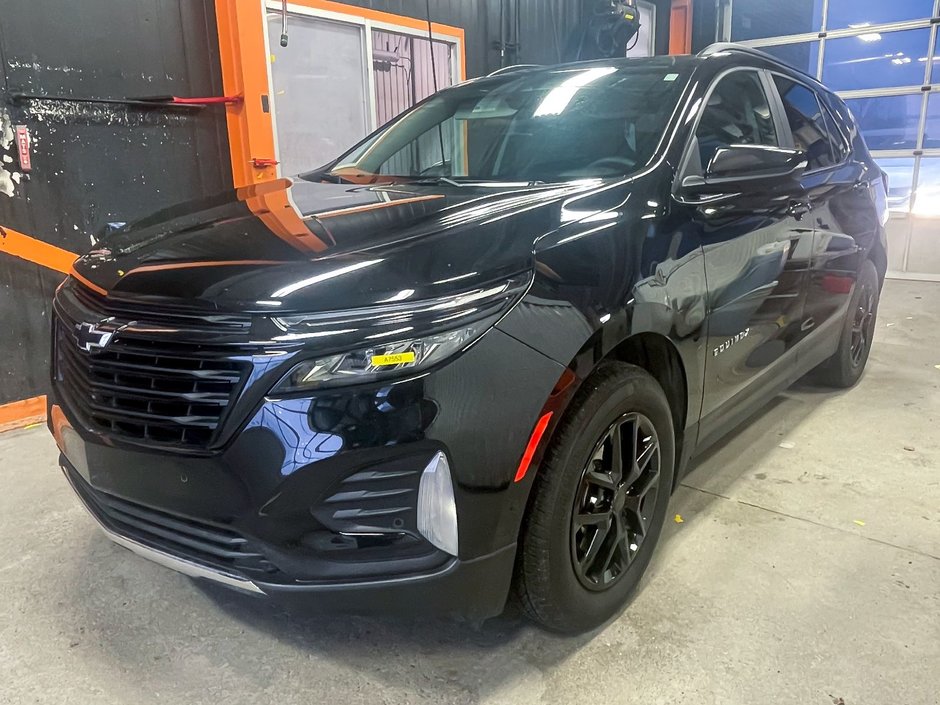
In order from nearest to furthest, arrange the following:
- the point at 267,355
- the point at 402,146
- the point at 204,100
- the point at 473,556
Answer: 1. the point at 267,355
2. the point at 473,556
3. the point at 402,146
4. the point at 204,100

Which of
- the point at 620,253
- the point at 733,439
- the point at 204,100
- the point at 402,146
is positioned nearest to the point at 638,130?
the point at 620,253

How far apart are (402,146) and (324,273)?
1.48 metres

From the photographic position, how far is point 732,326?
2.20 m

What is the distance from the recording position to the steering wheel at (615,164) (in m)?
1.99

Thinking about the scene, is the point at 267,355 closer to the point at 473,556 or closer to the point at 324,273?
the point at 324,273

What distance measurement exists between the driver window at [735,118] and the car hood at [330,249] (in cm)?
53

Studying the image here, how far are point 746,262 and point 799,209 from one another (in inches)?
21.4

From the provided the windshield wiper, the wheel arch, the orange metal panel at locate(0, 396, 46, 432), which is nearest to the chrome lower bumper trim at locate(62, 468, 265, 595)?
the wheel arch

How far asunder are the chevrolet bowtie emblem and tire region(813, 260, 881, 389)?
311 cm

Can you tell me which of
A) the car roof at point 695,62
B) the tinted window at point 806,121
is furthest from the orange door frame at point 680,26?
the car roof at point 695,62

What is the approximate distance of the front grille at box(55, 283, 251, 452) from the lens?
54.5 inches

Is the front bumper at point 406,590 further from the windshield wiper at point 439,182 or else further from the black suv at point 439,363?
the windshield wiper at point 439,182

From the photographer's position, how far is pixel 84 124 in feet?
12.0

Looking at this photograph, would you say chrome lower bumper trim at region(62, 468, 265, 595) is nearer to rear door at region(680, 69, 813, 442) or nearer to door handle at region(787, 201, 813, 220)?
rear door at region(680, 69, 813, 442)
